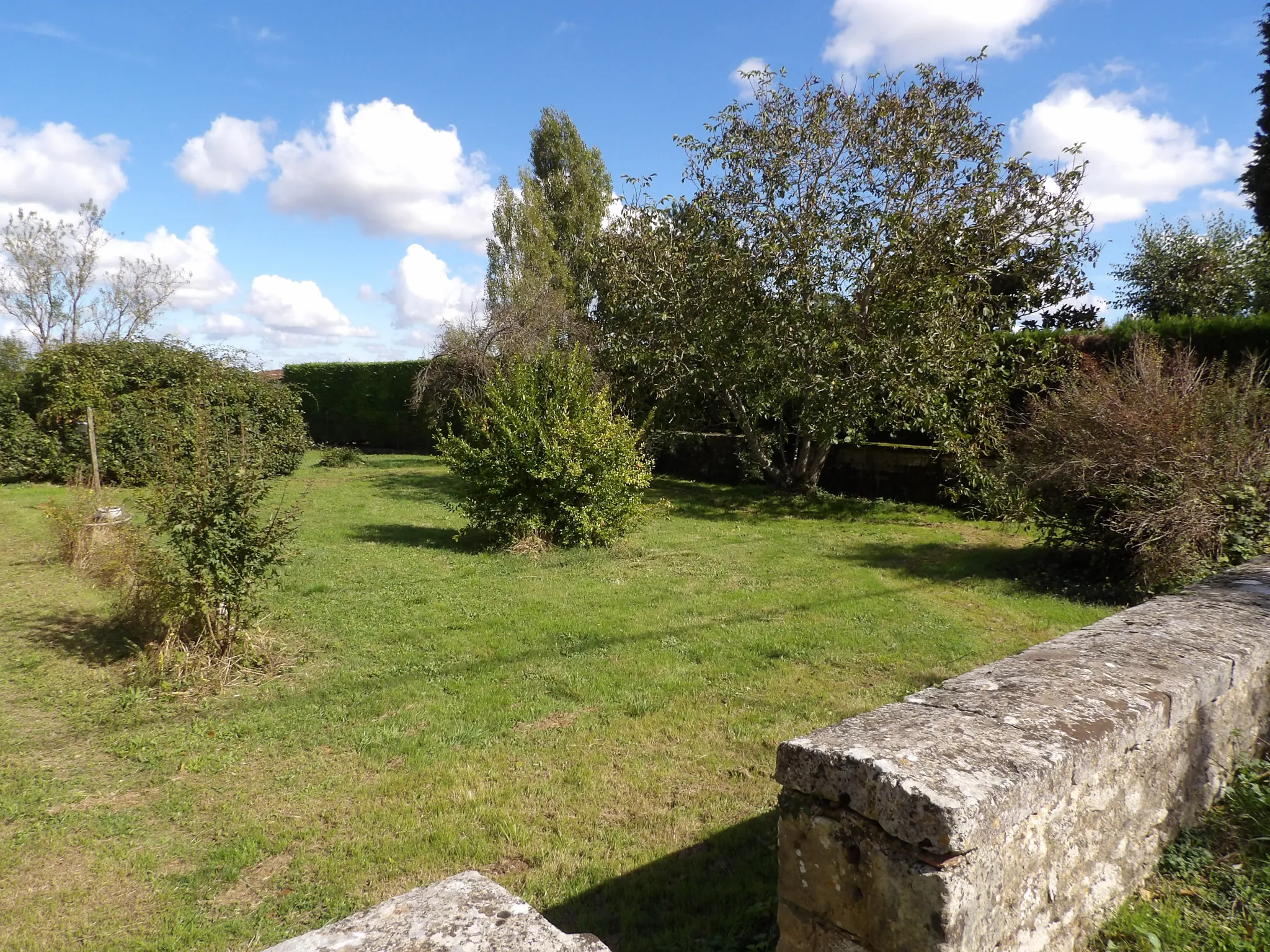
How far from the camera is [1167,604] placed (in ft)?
11.4

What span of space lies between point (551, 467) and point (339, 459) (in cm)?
1066

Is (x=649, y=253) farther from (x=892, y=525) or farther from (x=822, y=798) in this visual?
(x=822, y=798)

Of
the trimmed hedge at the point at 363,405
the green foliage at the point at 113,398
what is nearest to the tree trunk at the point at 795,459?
the green foliage at the point at 113,398

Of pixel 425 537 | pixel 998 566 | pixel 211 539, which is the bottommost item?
pixel 998 566

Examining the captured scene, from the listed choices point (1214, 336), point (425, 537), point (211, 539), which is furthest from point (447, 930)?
point (1214, 336)

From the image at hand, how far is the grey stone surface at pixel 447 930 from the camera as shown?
1.53m

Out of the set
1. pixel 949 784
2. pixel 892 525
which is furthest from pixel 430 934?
pixel 892 525

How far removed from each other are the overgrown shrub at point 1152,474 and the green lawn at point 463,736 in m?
0.81

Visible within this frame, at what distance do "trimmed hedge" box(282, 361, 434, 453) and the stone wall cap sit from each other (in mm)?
21083

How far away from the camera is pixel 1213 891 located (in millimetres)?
2314

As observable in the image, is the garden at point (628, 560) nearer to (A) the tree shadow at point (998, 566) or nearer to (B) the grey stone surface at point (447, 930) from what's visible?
(A) the tree shadow at point (998, 566)

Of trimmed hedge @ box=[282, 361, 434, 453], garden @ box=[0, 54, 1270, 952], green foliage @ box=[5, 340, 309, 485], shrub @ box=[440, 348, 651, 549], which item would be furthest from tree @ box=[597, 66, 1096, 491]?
trimmed hedge @ box=[282, 361, 434, 453]

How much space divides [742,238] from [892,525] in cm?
498

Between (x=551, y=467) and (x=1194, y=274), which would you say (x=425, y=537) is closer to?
(x=551, y=467)
